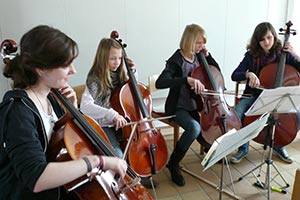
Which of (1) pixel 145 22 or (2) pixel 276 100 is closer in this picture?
(2) pixel 276 100

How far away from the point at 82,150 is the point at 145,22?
6.34 feet

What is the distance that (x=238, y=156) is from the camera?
2555mm

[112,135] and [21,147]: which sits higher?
[21,147]

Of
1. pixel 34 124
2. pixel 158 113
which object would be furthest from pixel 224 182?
pixel 34 124

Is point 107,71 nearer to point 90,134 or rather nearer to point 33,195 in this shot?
point 90,134

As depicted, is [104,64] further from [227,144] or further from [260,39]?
[260,39]

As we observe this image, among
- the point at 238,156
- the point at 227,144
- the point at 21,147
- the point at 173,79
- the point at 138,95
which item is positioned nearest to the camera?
the point at 21,147

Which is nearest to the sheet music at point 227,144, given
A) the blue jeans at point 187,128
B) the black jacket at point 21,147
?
the black jacket at point 21,147

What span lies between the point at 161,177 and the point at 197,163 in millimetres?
375

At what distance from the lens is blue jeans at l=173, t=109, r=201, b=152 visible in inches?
87.0

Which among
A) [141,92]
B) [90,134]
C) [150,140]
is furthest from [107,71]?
[90,134]

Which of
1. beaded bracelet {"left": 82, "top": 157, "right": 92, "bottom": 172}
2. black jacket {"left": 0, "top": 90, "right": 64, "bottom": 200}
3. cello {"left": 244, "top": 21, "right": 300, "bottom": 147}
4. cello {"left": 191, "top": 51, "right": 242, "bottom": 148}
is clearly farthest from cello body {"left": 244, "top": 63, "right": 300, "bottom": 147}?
black jacket {"left": 0, "top": 90, "right": 64, "bottom": 200}

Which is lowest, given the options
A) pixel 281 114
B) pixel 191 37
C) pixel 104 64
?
pixel 281 114

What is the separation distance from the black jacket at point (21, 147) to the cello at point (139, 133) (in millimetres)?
730
